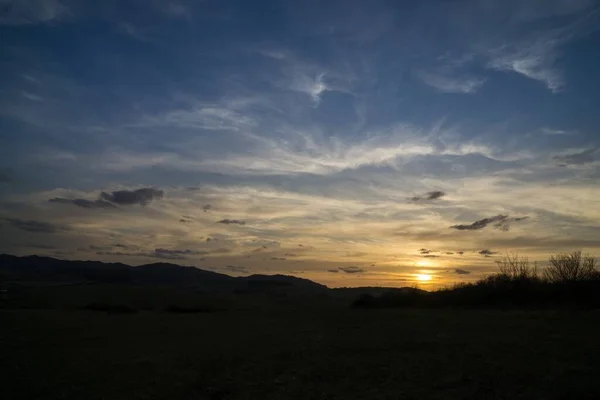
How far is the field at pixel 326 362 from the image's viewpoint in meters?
11.8

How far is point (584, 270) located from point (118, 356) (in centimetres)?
3899

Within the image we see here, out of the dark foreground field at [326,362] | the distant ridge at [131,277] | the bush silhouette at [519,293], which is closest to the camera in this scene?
the dark foreground field at [326,362]

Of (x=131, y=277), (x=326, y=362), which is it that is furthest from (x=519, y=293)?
(x=131, y=277)

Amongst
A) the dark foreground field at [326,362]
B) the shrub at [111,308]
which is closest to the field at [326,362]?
the dark foreground field at [326,362]

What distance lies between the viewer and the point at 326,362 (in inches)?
612

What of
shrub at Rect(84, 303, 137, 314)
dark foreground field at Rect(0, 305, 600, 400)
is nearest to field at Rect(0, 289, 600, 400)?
dark foreground field at Rect(0, 305, 600, 400)

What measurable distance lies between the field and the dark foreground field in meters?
0.04

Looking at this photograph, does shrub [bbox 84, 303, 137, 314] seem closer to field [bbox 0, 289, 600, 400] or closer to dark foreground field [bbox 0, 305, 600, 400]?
dark foreground field [bbox 0, 305, 600, 400]

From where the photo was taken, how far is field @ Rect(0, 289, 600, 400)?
1182 cm

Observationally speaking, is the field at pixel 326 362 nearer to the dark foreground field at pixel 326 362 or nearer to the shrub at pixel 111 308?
the dark foreground field at pixel 326 362

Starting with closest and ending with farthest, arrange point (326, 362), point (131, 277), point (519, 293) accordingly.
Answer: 1. point (326, 362)
2. point (519, 293)
3. point (131, 277)

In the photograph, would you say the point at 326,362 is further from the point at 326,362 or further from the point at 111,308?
the point at 111,308

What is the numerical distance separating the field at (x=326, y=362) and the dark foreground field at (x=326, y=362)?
39 mm

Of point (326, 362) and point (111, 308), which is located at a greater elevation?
point (326, 362)
